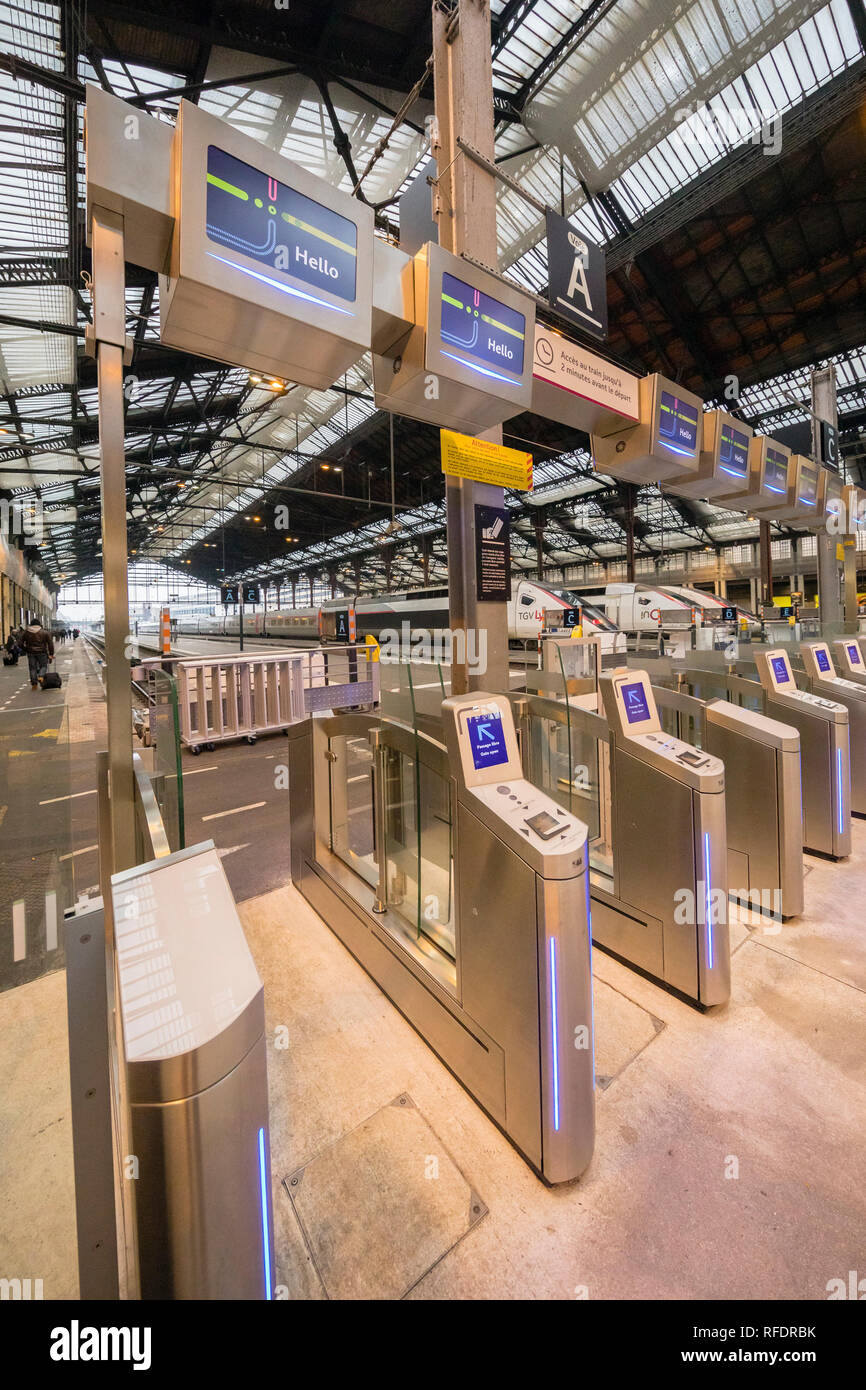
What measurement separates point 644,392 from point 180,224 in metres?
2.83

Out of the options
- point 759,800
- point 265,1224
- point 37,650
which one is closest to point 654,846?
point 759,800

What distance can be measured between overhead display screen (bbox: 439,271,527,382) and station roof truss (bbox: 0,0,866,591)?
1285mm

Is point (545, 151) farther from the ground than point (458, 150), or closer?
farther from the ground

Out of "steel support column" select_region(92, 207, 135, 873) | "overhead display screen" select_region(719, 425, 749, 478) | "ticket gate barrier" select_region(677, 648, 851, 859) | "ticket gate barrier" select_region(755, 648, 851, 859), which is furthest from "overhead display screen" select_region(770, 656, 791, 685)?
"steel support column" select_region(92, 207, 135, 873)

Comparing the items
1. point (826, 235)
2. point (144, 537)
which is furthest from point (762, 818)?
point (144, 537)

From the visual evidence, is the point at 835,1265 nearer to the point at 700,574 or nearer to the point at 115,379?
the point at 115,379

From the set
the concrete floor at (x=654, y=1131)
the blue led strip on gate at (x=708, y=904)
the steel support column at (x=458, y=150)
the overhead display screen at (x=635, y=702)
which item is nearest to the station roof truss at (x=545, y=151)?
the steel support column at (x=458, y=150)

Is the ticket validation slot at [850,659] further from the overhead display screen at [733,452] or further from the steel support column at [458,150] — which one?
the steel support column at [458,150]

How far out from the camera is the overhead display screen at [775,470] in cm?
475

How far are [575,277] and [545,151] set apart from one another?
5.04 m

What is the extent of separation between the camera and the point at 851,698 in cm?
436

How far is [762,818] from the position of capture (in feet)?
9.66

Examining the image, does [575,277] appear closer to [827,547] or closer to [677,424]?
[677,424]

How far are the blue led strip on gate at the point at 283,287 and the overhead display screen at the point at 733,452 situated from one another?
3.36 m
